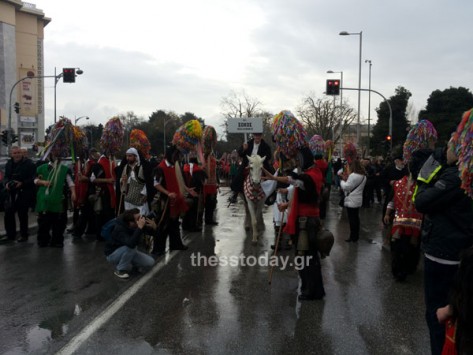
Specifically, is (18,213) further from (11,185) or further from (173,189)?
(173,189)

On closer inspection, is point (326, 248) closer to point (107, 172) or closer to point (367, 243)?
point (367, 243)

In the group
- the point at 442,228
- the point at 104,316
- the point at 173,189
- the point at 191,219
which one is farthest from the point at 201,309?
the point at 191,219

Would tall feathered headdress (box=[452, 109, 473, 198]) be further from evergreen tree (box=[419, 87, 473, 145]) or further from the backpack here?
evergreen tree (box=[419, 87, 473, 145])

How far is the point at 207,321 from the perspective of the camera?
5.00m

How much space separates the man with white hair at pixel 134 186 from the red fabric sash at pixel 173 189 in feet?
1.34

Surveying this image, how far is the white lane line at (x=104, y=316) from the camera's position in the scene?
4335 millimetres

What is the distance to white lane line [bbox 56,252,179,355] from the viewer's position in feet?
14.2

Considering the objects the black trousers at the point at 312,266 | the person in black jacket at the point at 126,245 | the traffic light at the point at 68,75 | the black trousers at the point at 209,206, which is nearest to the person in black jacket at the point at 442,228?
the black trousers at the point at 312,266

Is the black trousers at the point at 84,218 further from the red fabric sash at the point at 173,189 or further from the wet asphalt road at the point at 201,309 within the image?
the red fabric sash at the point at 173,189

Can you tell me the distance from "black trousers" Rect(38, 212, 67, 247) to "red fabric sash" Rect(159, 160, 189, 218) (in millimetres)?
2442

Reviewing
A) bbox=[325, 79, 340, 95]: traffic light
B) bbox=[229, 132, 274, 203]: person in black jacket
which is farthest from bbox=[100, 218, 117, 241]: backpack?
bbox=[325, 79, 340, 95]: traffic light

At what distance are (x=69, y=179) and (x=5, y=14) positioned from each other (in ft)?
251

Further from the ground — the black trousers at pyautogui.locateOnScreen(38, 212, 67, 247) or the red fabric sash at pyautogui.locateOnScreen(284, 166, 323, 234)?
the red fabric sash at pyautogui.locateOnScreen(284, 166, 323, 234)

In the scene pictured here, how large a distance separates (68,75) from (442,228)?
28694 millimetres
